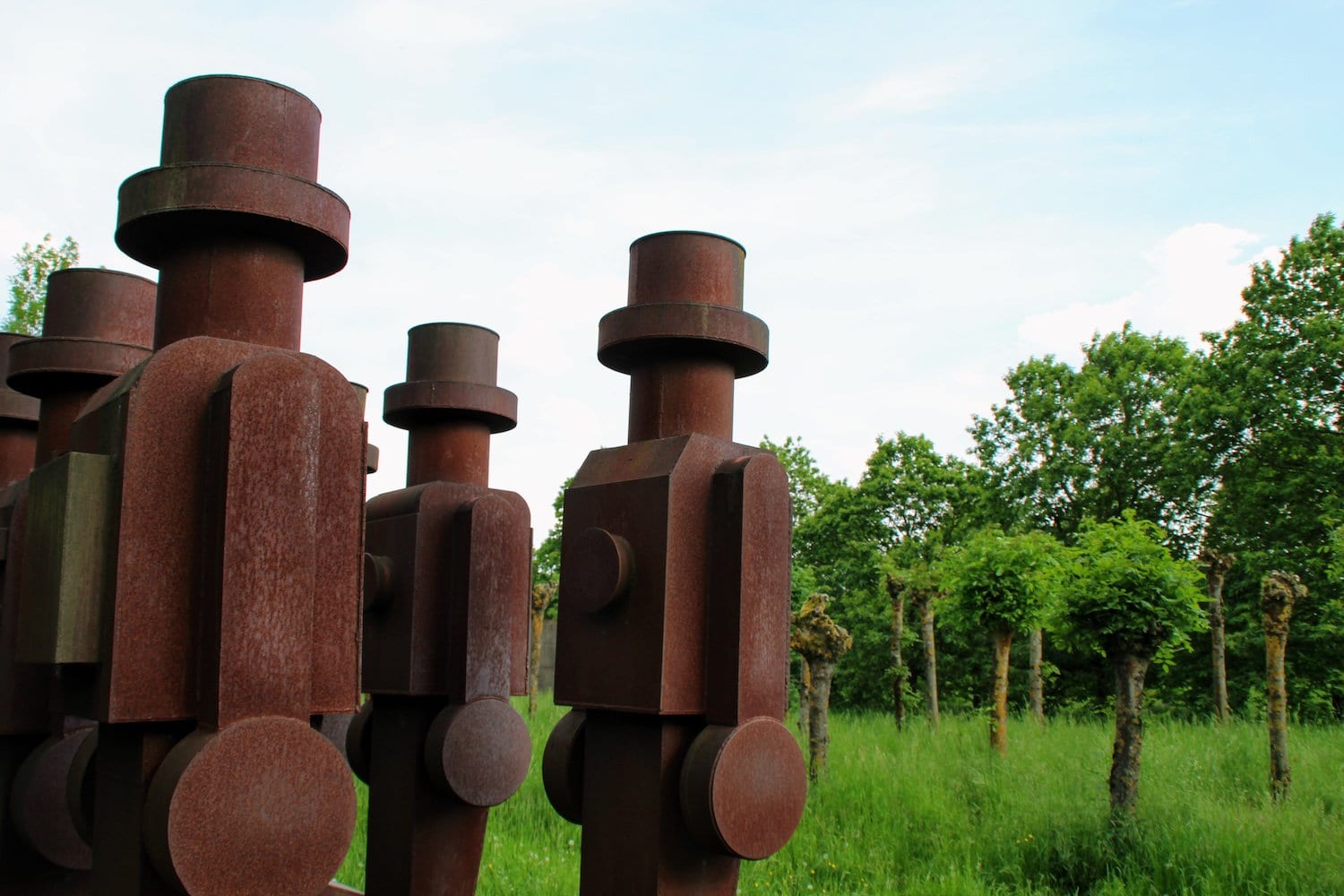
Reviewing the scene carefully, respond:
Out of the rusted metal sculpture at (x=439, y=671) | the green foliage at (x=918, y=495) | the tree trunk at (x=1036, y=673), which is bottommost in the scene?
the tree trunk at (x=1036, y=673)

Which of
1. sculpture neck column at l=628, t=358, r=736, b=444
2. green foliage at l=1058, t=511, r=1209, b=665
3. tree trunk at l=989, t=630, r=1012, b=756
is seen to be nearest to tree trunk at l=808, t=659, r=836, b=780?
tree trunk at l=989, t=630, r=1012, b=756

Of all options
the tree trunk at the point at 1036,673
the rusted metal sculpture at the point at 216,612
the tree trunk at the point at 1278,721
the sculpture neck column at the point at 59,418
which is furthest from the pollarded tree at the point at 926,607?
the rusted metal sculpture at the point at 216,612

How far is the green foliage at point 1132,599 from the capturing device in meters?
6.72

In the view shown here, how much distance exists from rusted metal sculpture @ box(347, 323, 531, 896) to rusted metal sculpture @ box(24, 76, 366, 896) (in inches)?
55.1

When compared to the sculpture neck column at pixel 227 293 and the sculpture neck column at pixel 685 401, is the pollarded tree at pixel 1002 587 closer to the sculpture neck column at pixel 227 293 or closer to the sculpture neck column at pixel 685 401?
the sculpture neck column at pixel 685 401

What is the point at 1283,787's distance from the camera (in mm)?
7113

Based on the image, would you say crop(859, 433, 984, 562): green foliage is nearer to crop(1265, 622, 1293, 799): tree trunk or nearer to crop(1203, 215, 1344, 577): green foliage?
crop(1203, 215, 1344, 577): green foliage

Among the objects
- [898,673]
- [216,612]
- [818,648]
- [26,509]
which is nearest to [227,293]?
[216,612]

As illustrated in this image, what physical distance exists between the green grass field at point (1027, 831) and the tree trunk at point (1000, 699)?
157 millimetres

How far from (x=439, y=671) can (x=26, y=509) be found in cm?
144

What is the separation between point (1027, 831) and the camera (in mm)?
6582

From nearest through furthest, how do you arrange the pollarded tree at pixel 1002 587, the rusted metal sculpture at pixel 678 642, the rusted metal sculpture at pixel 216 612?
the rusted metal sculpture at pixel 216 612 → the rusted metal sculpture at pixel 678 642 → the pollarded tree at pixel 1002 587

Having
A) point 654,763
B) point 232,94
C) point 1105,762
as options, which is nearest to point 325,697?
point 654,763

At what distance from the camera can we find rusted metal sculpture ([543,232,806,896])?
2699 mm
